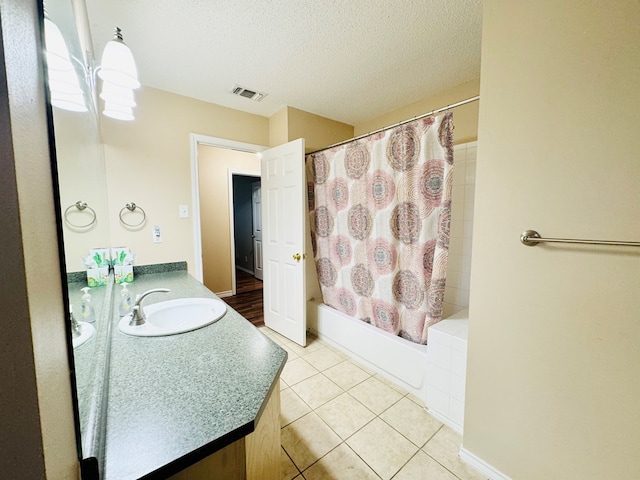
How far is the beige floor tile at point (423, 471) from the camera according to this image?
1.22 metres

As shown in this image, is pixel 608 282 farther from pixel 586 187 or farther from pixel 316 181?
pixel 316 181

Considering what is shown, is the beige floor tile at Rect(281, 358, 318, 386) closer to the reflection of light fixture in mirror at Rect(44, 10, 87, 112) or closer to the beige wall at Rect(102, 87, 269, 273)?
the beige wall at Rect(102, 87, 269, 273)

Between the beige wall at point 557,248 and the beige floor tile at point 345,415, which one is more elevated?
the beige wall at point 557,248

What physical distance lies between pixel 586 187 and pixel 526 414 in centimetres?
94

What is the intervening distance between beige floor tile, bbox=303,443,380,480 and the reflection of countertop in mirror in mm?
813

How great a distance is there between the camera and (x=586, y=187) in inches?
35.8

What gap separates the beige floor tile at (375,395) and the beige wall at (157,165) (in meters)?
1.77

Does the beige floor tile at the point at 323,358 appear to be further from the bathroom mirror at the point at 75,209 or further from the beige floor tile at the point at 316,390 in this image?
the bathroom mirror at the point at 75,209

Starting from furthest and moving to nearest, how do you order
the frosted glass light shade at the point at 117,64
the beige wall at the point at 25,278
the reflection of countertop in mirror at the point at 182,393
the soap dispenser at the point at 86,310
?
the frosted glass light shade at the point at 117,64 → the soap dispenser at the point at 86,310 → the reflection of countertop in mirror at the point at 182,393 → the beige wall at the point at 25,278

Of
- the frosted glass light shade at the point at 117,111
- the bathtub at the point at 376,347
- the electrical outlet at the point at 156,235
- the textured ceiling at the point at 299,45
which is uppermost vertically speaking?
the textured ceiling at the point at 299,45

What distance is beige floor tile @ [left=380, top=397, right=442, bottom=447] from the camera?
4.77ft

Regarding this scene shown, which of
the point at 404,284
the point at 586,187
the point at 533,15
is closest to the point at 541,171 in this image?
the point at 586,187

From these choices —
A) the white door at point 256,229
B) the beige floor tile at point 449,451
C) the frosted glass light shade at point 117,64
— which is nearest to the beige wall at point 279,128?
the frosted glass light shade at point 117,64

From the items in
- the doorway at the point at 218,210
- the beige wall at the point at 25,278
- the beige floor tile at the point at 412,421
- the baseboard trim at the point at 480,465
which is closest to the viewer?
the beige wall at the point at 25,278
